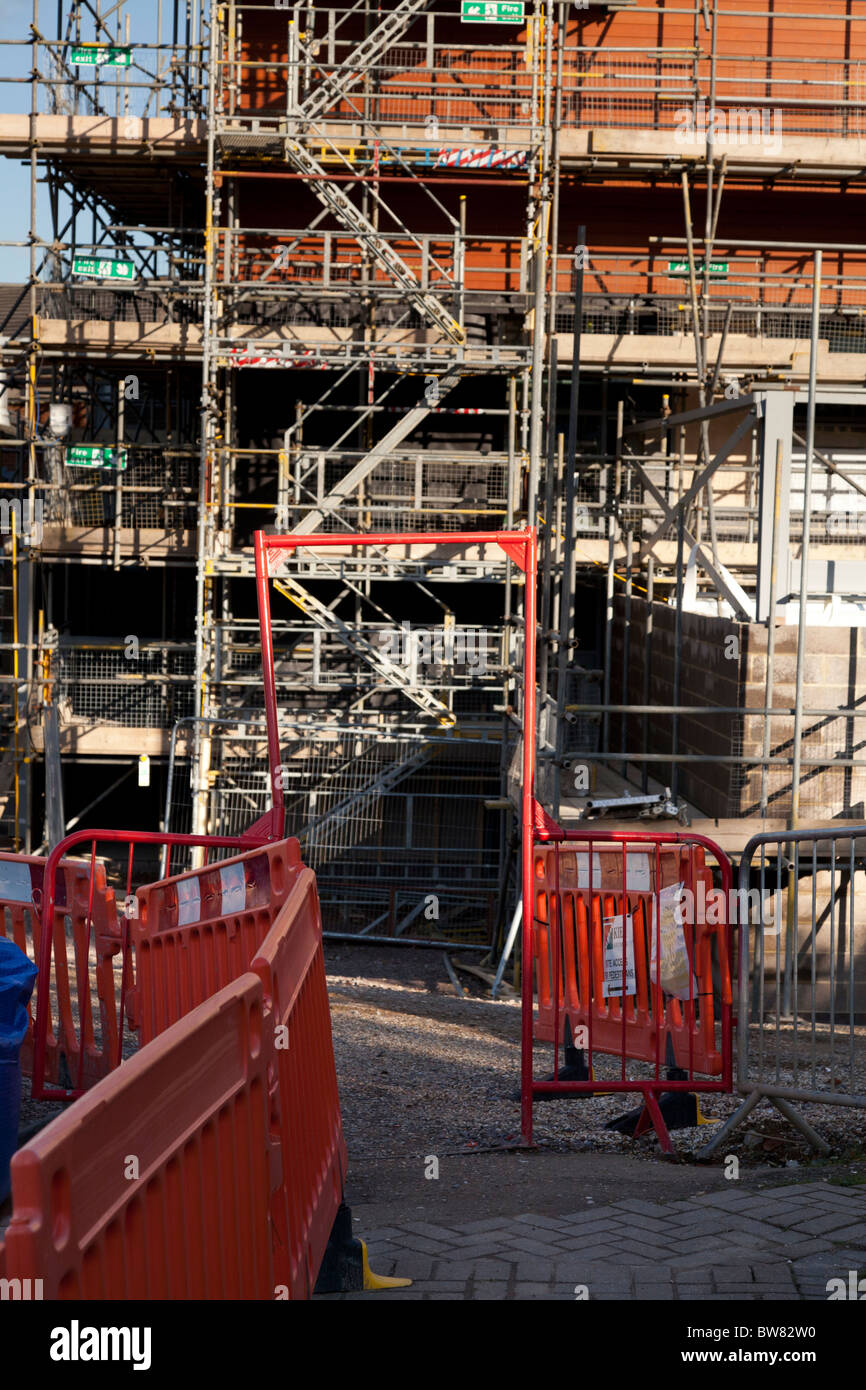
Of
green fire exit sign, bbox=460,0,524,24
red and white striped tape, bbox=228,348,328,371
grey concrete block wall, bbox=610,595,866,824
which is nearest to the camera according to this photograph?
grey concrete block wall, bbox=610,595,866,824

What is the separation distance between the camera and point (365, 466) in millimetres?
16781

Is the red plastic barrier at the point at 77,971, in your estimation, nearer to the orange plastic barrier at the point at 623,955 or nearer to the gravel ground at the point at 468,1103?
the gravel ground at the point at 468,1103

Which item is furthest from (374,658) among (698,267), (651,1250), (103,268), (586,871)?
(651,1250)

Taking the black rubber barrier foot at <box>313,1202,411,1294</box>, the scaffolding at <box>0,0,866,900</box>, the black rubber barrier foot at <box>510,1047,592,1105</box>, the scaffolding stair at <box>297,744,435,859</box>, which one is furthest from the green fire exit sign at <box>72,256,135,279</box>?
the black rubber barrier foot at <box>313,1202,411,1294</box>

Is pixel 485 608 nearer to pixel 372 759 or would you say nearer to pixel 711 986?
pixel 372 759

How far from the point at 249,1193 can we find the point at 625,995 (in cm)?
380

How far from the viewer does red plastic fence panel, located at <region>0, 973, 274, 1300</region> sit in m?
2.16

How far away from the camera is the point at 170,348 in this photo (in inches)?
731

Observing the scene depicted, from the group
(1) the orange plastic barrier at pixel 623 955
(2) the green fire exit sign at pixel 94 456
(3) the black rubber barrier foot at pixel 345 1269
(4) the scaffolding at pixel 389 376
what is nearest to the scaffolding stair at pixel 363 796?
(4) the scaffolding at pixel 389 376

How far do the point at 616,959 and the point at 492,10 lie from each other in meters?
15.0

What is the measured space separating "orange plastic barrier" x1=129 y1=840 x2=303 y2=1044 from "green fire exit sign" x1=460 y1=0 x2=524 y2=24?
48.8 ft

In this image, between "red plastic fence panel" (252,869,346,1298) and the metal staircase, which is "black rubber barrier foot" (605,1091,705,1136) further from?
the metal staircase

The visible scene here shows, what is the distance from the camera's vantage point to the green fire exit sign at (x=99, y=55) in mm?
18797
